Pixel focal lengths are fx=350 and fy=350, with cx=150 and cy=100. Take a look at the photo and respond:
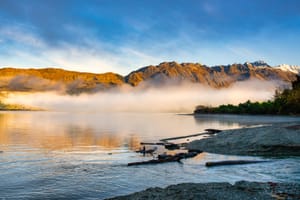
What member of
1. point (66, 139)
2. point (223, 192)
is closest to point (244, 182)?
point (223, 192)

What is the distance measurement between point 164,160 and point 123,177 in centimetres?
837

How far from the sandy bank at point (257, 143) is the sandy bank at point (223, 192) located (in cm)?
2156

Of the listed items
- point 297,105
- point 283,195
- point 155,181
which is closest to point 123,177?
point 155,181

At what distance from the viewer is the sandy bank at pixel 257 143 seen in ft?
155

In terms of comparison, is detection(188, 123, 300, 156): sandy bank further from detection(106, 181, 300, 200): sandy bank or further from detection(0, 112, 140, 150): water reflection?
detection(106, 181, 300, 200): sandy bank

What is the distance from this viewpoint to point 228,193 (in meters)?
22.9

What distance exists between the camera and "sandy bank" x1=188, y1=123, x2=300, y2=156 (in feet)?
155

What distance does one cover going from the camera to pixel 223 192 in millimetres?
23188

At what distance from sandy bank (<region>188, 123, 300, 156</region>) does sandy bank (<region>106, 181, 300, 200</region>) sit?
2156 cm

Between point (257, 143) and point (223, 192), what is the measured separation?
28600 millimetres

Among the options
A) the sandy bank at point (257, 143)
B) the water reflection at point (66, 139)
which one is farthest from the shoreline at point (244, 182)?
the water reflection at point (66, 139)

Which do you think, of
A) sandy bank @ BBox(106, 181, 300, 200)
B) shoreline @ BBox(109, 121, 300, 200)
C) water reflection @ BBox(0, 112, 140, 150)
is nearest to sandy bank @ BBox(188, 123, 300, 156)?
shoreline @ BBox(109, 121, 300, 200)

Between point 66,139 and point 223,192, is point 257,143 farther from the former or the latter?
point 66,139

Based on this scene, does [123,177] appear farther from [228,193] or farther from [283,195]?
[283,195]
